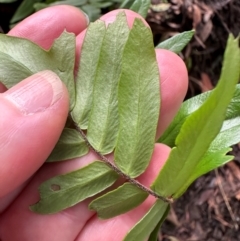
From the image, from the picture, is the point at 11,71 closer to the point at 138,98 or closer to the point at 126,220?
the point at 138,98

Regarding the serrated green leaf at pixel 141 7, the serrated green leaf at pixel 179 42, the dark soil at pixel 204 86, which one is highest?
the serrated green leaf at pixel 141 7

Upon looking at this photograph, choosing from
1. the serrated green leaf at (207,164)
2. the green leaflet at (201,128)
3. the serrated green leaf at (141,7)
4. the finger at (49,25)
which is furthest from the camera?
the serrated green leaf at (141,7)

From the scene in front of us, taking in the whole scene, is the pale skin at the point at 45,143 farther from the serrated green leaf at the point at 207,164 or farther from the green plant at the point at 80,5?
the green plant at the point at 80,5

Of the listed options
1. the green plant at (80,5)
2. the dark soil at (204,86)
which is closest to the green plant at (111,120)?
the green plant at (80,5)

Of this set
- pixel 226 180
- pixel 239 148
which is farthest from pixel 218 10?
pixel 226 180

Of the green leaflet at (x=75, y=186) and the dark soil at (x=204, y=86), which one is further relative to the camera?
the dark soil at (x=204, y=86)

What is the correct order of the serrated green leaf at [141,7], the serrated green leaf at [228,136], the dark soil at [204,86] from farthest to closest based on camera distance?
the dark soil at [204,86] → the serrated green leaf at [141,7] → the serrated green leaf at [228,136]
